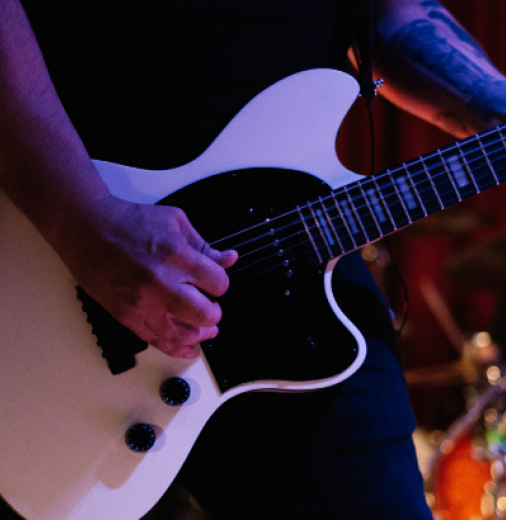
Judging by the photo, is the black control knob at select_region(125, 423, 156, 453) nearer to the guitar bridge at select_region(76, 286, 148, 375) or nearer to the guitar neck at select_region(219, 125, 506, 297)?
the guitar bridge at select_region(76, 286, 148, 375)

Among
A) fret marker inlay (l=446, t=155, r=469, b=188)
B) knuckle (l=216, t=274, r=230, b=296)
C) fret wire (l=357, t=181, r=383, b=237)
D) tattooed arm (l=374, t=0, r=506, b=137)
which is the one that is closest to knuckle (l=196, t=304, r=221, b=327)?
knuckle (l=216, t=274, r=230, b=296)

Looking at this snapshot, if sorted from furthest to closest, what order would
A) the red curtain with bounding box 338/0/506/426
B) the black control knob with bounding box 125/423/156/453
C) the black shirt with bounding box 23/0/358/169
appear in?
the red curtain with bounding box 338/0/506/426 < the black shirt with bounding box 23/0/358/169 < the black control knob with bounding box 125/423/156/453

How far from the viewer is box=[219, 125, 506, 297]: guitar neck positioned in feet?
2.85

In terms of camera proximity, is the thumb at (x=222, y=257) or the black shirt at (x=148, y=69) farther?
the black shirt at (x=148, y=69)

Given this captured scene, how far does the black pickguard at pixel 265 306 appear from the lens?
849 mm

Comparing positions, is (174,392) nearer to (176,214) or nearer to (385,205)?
(176,214)

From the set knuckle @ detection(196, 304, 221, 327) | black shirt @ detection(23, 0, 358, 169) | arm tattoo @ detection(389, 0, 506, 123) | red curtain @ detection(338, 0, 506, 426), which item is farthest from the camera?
red curtain @ detection(338, 0, 506, 426)

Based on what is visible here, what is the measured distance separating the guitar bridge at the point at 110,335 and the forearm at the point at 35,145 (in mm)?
106

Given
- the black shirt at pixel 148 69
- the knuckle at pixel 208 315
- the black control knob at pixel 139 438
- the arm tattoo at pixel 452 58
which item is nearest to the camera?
the knuckle at pixel 208 315

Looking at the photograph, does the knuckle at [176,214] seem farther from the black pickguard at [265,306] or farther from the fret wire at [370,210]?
the fret wire at [370,210]

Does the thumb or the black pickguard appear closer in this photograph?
the thumb

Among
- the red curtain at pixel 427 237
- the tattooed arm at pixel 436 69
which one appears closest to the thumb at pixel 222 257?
the tattooed arm at pixel 436 69

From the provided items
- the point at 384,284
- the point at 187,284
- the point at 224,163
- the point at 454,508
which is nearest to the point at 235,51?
the point at 224,163

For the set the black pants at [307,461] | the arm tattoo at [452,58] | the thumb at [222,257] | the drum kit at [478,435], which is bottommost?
the drum kit at [478,435]
